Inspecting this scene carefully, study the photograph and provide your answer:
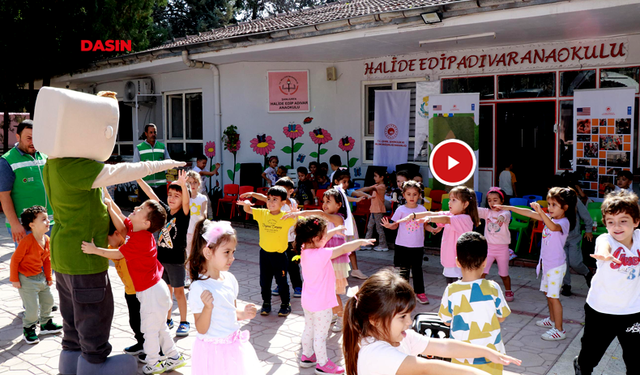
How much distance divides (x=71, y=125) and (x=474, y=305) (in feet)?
9.61

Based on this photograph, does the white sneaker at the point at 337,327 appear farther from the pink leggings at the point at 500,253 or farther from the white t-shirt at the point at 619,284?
the white t-shirt at the point at 619,284

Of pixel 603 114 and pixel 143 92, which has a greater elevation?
pixel 143 92

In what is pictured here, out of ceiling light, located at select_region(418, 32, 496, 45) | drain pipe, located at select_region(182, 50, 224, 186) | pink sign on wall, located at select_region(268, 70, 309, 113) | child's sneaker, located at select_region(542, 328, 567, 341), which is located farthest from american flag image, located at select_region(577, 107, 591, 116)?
drain pipe, located at select_region(182, 50, 224, 186)

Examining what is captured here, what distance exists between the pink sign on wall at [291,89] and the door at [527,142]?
4417mm

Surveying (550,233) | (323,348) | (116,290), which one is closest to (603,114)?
(550,233)

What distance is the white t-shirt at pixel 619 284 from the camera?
3.63m

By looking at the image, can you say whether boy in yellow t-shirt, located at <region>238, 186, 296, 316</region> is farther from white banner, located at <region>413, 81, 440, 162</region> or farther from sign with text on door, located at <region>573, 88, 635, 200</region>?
white banner, located at <region>413, 81, 440, 162</region>

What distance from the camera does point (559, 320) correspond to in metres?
4.96

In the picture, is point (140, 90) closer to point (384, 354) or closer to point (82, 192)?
point (82, 192)

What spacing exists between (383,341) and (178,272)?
3350mm

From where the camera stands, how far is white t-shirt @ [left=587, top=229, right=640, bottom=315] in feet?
11.9

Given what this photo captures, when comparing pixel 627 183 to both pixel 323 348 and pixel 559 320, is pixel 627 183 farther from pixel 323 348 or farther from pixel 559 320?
pixel 323 348

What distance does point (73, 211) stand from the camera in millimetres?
3715

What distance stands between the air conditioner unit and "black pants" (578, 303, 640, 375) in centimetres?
1327
